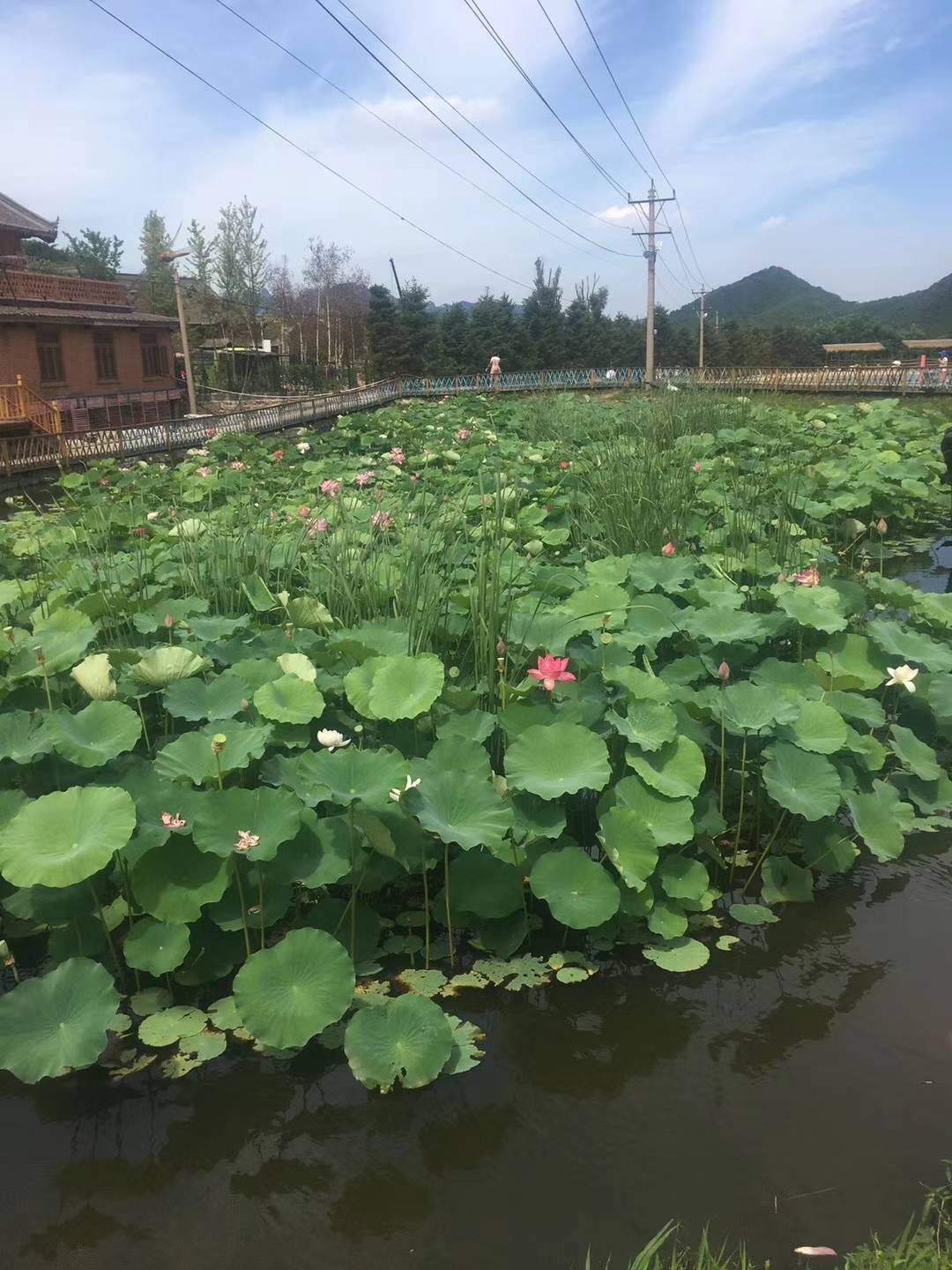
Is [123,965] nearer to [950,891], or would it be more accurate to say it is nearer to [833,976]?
[833,976]

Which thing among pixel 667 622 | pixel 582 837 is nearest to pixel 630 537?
pixel 667 622

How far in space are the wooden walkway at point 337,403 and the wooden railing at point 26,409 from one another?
0.84 metres

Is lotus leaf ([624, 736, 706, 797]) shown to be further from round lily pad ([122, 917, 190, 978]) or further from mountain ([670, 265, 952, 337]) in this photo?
mountain ([670, 265, 952, 337])

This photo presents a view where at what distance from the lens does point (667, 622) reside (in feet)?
8.41

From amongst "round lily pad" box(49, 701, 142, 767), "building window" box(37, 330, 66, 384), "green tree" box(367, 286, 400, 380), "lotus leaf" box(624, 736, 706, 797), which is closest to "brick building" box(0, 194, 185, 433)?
"building window" box(37, 330, 66, 384)

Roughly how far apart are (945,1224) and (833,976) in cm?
56

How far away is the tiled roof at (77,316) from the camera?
665 inches

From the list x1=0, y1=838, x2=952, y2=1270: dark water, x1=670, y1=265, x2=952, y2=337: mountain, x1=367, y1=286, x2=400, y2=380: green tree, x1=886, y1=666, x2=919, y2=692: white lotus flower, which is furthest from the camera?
x1=670, y1=265, x2=952, y2=337: mountain

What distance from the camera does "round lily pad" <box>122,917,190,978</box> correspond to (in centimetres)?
167

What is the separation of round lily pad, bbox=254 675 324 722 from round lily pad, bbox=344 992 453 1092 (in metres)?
0.70

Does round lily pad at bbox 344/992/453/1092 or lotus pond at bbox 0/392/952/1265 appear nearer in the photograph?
round lily pad at bbox 344/992/453/1092

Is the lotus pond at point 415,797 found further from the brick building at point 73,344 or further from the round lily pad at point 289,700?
the brick building at point 73,344

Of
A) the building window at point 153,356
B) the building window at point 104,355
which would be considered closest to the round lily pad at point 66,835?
the building window at point 104,355

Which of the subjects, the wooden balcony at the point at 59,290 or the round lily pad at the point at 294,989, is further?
the wooden balcony at the point at 59,290
